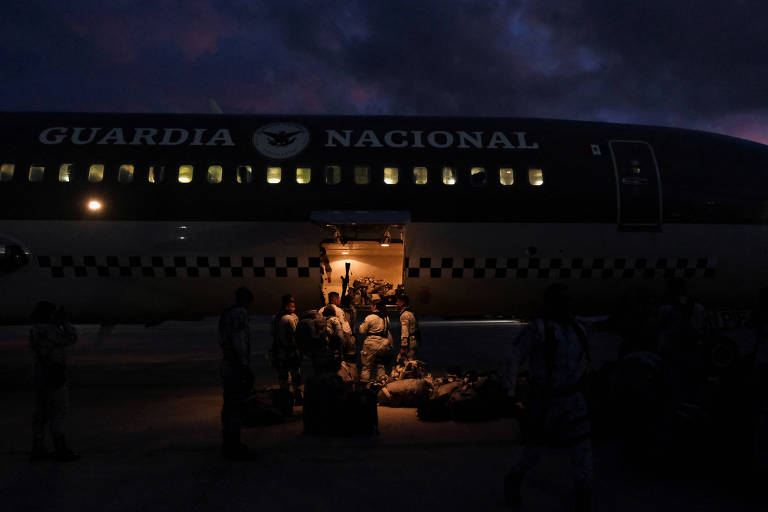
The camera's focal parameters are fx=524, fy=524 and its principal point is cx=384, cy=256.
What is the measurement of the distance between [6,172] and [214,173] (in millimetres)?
4489

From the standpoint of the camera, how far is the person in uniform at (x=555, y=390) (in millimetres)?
4535

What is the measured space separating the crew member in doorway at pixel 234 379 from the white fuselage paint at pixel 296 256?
4.93 meters

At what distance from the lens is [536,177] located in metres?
11.4

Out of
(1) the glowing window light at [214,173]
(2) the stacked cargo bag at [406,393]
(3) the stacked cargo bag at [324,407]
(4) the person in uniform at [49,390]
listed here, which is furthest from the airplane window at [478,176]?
(4) the person in uniform at [49,390]

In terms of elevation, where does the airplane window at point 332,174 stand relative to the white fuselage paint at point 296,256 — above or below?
above

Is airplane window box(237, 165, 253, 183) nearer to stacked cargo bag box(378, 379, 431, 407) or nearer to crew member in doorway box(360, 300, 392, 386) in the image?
crew member in doorway box(360, 300, 392, 386)

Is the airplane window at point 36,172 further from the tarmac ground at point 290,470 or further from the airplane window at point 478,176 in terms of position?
the airplane window at point 478,176

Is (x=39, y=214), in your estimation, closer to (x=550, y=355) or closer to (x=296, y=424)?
(x=296, y=424)

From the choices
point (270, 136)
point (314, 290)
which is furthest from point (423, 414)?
point (270, 136)

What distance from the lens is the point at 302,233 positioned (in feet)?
36.6

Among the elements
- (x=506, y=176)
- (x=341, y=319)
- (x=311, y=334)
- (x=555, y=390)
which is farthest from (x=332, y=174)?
(x=555, y=390)

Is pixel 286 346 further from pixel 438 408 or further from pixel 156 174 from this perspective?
pixel 156 174

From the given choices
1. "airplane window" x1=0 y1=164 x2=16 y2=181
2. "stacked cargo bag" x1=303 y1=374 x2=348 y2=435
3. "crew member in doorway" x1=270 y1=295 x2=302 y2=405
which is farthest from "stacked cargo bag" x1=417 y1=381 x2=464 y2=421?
"airplane window" x1=0 y1=164 x2=16 y2=181

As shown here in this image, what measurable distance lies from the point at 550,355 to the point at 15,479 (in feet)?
18.8
